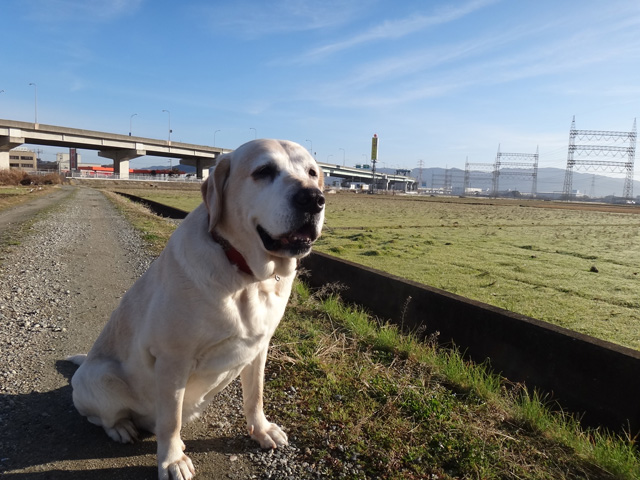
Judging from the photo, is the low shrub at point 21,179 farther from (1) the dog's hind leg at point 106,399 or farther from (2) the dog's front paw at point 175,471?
(2) the dog's front paw at point 175,471

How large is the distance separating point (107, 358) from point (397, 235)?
12.3 meters

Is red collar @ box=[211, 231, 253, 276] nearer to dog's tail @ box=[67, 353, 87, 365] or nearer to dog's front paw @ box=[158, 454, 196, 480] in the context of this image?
dog's front paw @ box=[158, 454, 196, 480]

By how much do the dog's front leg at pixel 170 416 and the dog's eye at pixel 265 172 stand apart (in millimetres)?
1148

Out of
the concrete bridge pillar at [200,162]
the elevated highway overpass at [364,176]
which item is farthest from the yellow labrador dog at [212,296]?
the elevated highway overpass at [364,176]

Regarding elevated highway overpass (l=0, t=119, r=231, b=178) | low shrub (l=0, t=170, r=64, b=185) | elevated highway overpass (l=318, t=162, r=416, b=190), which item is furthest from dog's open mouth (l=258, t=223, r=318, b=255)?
elevated highway overpass (l=318, t=162, r=416, b=190)

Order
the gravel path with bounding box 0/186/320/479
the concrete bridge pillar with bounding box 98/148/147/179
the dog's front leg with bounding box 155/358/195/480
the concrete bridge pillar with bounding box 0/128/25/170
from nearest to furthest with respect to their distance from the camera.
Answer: the dog's front leg with bounding box 155/358/195/480, the gravel path with bounding box 0/186/320/479, the concrete bridge pillar with bounding box 0/128/25/170, the concrete bridge pillar with bounding box 98/148/147/179

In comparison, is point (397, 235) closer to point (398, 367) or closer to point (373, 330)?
point (373, 330)

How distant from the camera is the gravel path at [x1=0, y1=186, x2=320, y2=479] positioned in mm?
2594

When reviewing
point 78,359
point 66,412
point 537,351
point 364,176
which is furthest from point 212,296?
point 364,176

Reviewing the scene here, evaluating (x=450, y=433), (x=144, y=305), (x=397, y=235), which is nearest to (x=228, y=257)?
(x=144, y=305)

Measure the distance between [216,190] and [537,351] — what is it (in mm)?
3468

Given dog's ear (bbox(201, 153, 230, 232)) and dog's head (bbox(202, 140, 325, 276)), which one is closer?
dog's head (bbox(202, 140, 325, 276))

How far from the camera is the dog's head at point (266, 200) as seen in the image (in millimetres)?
2307

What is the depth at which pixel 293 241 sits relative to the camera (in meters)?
2.37
